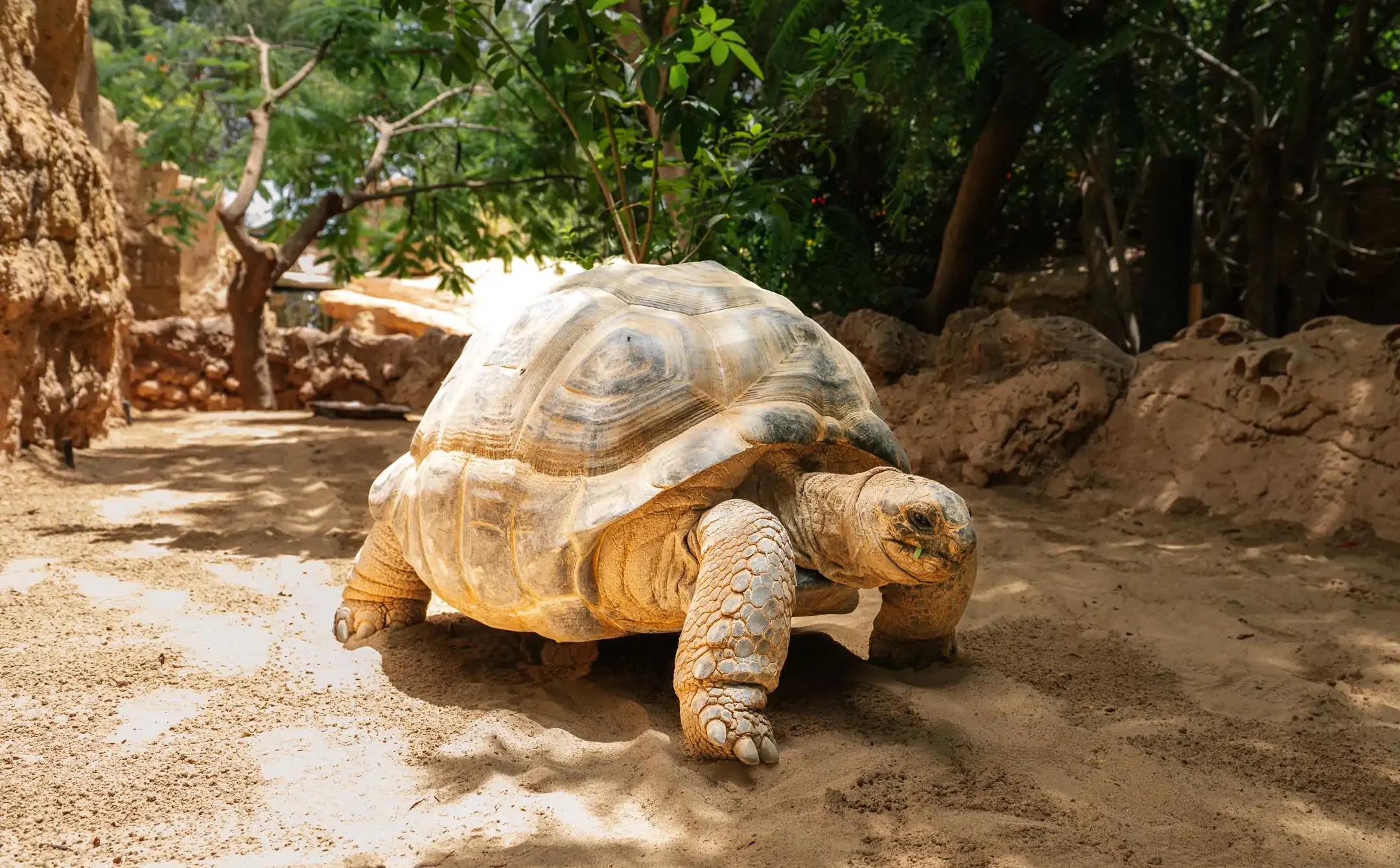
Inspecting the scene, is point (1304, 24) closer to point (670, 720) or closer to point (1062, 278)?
point (1062, 278)

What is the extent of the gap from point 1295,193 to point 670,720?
6805 mm

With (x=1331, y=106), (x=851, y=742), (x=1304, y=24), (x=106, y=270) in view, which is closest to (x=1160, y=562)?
(x=851, y=742)

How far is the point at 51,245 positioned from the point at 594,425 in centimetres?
498

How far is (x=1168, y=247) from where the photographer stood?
6.04 meters

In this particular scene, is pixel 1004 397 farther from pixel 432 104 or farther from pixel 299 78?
pixel 299 78

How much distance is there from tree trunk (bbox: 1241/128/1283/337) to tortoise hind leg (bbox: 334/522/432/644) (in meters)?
5.64

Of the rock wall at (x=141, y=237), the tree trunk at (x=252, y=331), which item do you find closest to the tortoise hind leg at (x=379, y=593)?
the tree trunk at (x=252, y=331)

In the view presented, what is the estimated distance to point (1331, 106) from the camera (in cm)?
625

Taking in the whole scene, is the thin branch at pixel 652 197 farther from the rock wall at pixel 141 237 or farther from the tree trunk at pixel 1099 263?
the rock wall at pixel 141 237

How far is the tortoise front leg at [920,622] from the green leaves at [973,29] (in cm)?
292

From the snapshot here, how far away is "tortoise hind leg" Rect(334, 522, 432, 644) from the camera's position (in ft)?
10.1

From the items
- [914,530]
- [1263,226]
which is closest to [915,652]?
[914,530]

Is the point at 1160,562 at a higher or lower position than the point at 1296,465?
lower

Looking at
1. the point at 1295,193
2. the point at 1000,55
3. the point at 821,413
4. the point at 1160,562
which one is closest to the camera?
the point at 821,413
